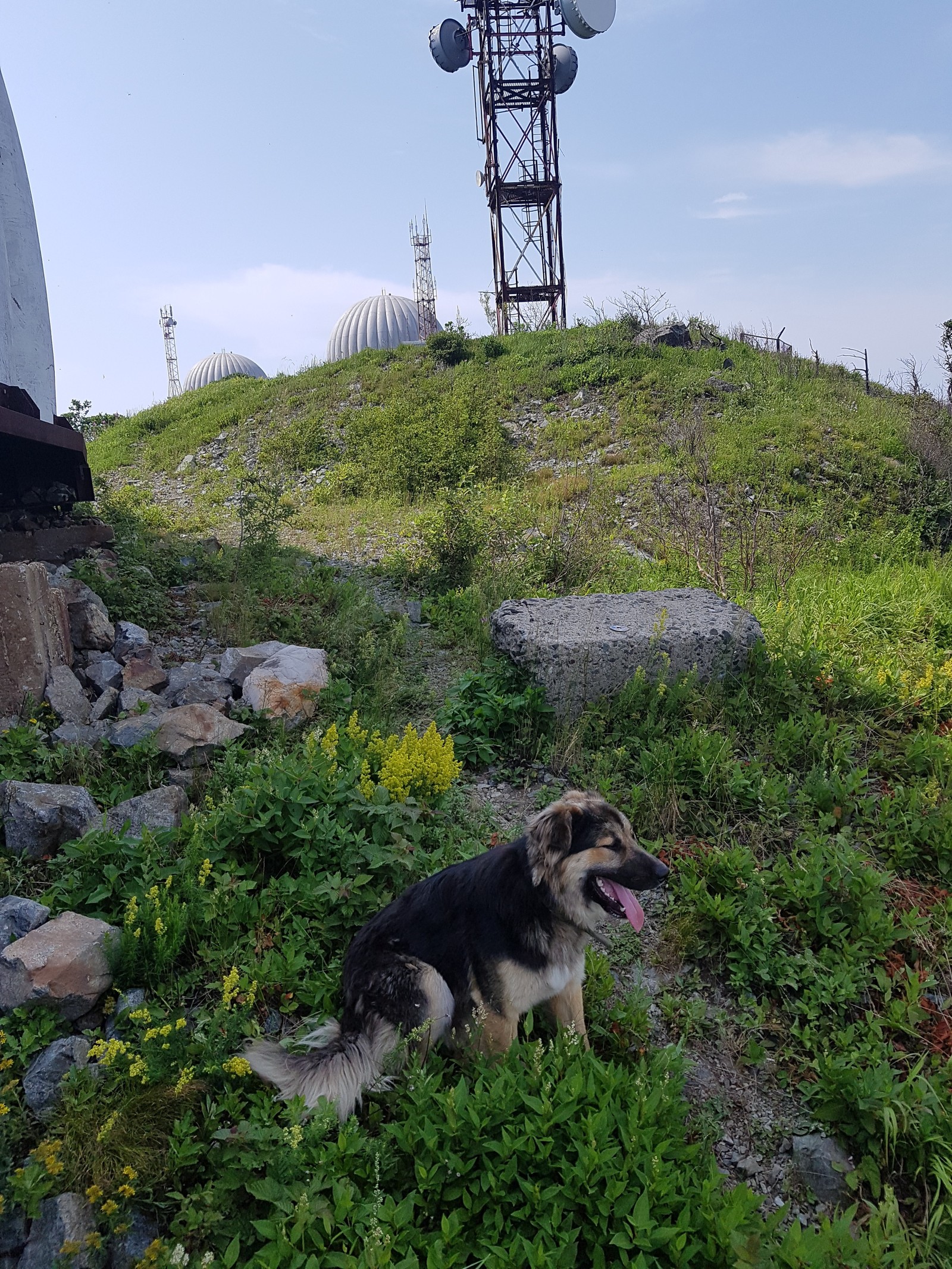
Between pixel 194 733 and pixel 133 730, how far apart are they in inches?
14.6

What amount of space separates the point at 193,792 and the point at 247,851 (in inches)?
31.3

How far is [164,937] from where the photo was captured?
9.72 ft

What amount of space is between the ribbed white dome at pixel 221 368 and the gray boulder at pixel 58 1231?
38.3 meters

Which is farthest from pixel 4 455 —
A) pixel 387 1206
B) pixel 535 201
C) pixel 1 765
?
pixel 535 201

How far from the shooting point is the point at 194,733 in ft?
14.5

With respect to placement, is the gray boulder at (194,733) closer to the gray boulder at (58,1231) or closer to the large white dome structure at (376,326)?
the gray boulder at (58,1231)

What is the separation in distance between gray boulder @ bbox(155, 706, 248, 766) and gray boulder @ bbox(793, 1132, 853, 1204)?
3.38m

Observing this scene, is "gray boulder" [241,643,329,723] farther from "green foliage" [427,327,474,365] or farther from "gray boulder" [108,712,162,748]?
"green foliage" [427,327,474,365]

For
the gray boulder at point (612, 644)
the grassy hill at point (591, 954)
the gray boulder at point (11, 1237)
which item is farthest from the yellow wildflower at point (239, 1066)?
the gray boulder at point (612, 644)

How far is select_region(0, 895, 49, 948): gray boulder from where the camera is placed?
9.76 ft

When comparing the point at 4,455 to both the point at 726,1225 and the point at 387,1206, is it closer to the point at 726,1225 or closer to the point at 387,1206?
the point at 387,1206

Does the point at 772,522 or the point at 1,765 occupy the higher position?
the point at 772,522

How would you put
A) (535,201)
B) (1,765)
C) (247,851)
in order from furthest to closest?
(535,201), (1,765), (247,851)

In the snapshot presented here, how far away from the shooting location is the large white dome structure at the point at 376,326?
35.8 m
